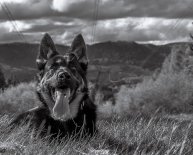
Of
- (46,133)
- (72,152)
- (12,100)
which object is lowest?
(12,100)

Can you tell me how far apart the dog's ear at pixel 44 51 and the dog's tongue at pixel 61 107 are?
80cm

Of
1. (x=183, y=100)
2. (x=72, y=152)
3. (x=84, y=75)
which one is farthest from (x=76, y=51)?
(x=183, y=100)

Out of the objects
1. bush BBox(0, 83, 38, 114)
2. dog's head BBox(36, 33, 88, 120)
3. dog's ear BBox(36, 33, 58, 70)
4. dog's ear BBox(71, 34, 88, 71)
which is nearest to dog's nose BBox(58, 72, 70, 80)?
dog's head BBox(36, 33, 88, 120)

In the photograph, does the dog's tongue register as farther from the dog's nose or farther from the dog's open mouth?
the dog's nose

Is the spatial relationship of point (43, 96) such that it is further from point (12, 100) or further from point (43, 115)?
point (12, 100)

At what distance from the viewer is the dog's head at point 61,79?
910cm

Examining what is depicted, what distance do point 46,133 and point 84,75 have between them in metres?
1.63

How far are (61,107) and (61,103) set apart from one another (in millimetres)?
80

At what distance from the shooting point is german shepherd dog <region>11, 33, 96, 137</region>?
896 cm

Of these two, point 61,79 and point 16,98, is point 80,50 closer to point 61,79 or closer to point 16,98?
point 61,79

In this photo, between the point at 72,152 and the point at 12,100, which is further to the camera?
the point at 12,100

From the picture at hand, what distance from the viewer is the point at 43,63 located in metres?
9.58

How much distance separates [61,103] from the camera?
921 centimetres

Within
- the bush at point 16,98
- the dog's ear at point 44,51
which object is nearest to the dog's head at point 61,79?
the dog's ear at point 44,51
